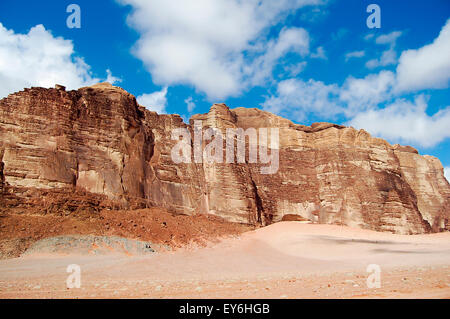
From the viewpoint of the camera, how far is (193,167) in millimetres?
31328

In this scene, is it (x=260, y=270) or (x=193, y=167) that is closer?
(x=260, y=270)

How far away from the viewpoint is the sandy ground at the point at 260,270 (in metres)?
8.30

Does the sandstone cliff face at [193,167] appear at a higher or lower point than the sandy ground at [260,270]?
higher

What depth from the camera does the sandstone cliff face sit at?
2267cm

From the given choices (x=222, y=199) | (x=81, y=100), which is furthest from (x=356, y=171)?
(x=81, y=100)

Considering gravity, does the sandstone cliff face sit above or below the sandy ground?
above

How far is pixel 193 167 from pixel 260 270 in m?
17.5

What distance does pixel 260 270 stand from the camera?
14859mm

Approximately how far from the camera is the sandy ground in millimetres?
8305

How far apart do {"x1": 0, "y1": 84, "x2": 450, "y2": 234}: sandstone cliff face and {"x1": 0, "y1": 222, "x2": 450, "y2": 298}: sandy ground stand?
6.56 m

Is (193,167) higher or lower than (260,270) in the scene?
higher

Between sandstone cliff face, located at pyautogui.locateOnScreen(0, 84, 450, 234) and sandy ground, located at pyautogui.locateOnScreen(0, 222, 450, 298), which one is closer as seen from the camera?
sandy ground, located at pyautogui.locateOnScreen(0, 222, 450, 298)

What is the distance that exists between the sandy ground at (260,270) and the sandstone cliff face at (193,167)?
21.5 ft
